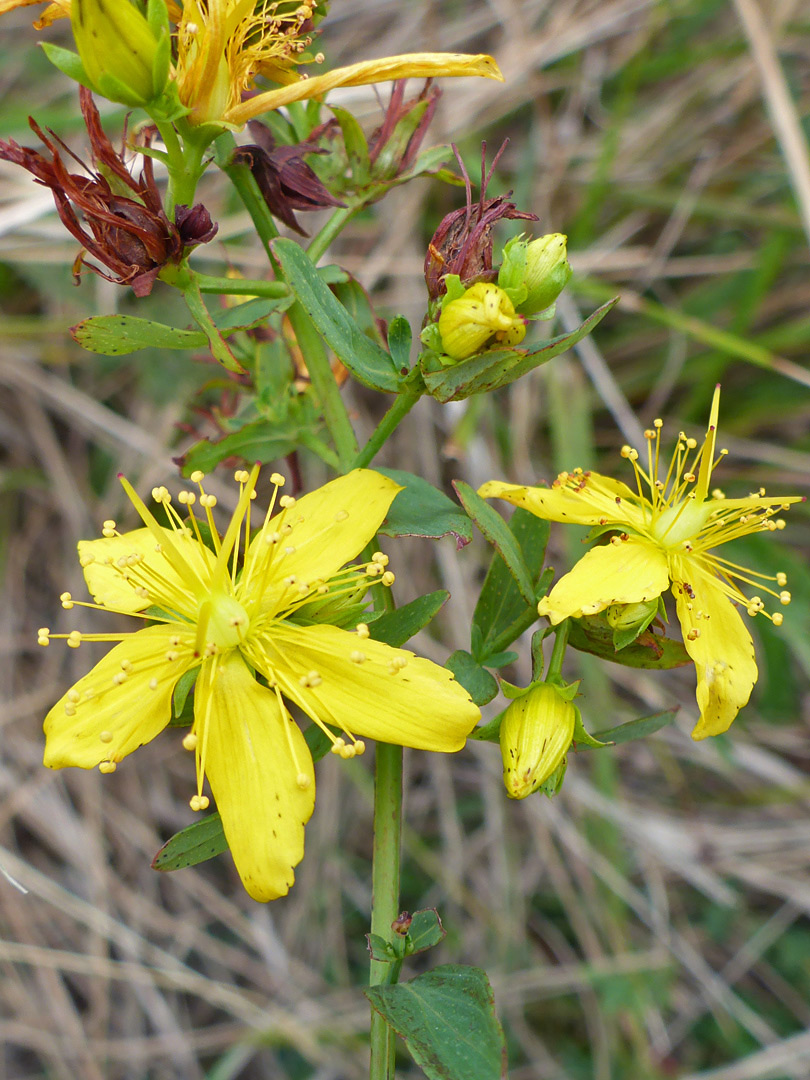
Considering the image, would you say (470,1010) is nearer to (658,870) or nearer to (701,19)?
(658,870)

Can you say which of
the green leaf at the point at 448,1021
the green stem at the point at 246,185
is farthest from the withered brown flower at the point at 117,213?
the green leaf at the point at 448,1021

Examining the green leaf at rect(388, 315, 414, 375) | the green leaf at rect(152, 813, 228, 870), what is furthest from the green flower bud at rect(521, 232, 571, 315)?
the green leaf at rect(152, 813, 228, 870)

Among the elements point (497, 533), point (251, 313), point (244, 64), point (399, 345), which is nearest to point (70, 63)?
point (244, 64)

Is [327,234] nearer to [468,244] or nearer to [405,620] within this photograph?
[468,244]

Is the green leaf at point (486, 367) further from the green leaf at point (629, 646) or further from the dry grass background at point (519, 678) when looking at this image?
the dry grass background at point (519, 678)

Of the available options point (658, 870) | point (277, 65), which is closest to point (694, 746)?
point (658, 870)

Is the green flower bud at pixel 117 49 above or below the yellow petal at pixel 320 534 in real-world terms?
above

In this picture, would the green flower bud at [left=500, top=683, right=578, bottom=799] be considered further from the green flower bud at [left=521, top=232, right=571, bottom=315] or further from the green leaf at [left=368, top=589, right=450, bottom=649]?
the green flower bud at [left=521, top=232, right=571, bottom=315]
